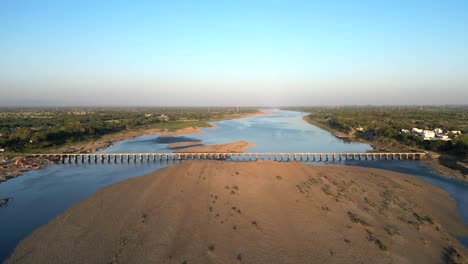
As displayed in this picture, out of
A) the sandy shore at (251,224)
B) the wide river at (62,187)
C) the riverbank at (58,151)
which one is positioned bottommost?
the wide river at (62,187)

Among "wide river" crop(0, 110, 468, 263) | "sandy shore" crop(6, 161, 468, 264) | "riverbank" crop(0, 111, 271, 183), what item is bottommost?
A: "wide river" crop(0, 110, 468, 263)

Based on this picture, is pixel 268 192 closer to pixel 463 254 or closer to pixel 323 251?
pixel 323 251

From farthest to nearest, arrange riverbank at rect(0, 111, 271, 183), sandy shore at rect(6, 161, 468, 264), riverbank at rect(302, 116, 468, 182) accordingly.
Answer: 1. riverbank at rect(0, 111, 271, 183)
2. riverbank at rect(302, 116, 468, 182)
3. sandy shore at rect(6, 161, 468, 264)

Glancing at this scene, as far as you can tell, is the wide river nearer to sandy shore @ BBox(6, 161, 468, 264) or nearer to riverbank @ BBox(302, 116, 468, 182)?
riverbank @ BBox(302, 116, 468, 182)

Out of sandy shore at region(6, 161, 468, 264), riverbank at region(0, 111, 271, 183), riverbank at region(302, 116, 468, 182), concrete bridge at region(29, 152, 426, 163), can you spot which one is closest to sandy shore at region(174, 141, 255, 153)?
riverbank at region(0, 111, 271, 183)

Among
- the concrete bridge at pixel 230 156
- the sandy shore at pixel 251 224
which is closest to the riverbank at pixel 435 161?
the concrete bridge at pixel 230 156

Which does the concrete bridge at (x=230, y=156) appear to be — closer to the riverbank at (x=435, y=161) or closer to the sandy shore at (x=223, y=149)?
the riverbank at (x=435, y=161)

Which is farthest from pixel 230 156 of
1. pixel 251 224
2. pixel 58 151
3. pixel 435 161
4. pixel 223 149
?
pixel 435 161

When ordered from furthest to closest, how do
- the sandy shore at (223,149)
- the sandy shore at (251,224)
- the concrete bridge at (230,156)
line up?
1. the sandy shore at (223,149)
2. the concrete bridge at (230,156)
3. the sandy shore at (251,224)
